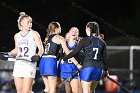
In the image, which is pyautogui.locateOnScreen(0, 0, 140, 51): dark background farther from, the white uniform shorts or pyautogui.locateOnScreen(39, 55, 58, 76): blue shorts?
the white uniform shorts

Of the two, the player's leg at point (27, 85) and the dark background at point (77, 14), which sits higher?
the dark background at point (77, 14)

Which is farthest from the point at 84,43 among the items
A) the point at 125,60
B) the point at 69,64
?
the point at 125,60

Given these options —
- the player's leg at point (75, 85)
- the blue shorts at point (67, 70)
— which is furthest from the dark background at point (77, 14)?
the player's leg at point (75, 85)

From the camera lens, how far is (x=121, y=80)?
1961 cm

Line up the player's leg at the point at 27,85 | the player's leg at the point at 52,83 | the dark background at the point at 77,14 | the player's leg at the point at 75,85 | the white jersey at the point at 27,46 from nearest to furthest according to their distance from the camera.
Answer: the player's leg at the point at 27,85 < the white jersey at the point at 27,46 < the player's leg at the point at 52,83 < the player's leg at the point at 75,85 < the dark background at the point at 77,14

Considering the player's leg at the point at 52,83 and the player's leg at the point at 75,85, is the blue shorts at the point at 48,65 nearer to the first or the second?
the player's leg at the point at 52,83

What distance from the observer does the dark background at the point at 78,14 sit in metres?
25.3

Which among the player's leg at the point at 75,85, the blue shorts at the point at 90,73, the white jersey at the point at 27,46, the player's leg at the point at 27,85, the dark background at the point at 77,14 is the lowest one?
the player's leg at the point at 75,85

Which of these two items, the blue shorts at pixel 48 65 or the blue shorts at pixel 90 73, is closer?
the blue shorts at pixel 90 73

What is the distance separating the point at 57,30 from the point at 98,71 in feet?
4.38

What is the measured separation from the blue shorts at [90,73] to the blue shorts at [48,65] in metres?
0.84

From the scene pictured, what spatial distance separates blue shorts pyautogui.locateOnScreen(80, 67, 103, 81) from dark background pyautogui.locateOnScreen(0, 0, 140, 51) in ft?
42.8

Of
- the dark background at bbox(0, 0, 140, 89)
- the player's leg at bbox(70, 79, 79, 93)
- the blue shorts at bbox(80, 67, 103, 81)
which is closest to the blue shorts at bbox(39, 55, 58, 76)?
the player's leg at bbox(70, 79, 79, 93)

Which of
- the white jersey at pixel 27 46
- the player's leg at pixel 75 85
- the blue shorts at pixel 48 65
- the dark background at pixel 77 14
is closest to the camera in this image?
the white jersey at pixel 27 46
